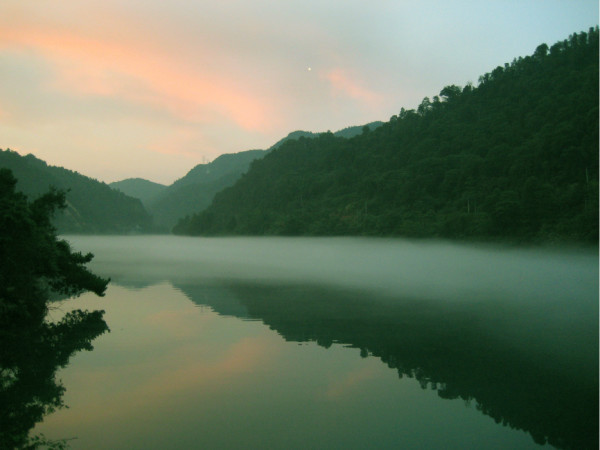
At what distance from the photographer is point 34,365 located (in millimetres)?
13391

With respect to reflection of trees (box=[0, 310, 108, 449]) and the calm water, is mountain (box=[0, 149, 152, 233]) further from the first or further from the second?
the calm water

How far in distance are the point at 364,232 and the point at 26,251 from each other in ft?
268

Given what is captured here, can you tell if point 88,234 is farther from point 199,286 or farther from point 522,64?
point 199,286

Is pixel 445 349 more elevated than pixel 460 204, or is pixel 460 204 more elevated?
pixel 460 204

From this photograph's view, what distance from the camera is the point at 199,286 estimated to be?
32531 millimetres

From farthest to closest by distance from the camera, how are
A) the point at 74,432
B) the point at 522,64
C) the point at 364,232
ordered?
A: 1. the point at 522,64
2. the point at 364,232
3. the point at 74,432

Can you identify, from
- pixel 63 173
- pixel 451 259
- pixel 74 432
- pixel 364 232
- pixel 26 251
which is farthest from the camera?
pixel 63 173

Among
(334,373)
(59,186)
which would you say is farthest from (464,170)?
(59,186)

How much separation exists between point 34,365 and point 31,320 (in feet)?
20.5

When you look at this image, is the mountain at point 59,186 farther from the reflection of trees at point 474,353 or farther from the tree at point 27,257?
the reflection of trees at point 474,353

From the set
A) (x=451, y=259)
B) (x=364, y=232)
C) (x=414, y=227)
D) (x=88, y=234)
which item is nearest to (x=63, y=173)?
(x=88, y=234)

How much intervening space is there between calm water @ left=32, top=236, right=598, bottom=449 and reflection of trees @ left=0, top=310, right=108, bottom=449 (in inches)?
16.0

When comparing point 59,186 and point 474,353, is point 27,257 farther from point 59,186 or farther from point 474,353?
point 59,186

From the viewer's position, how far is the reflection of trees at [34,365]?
31.2 feet
